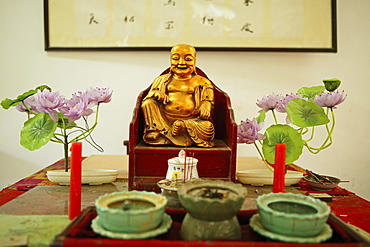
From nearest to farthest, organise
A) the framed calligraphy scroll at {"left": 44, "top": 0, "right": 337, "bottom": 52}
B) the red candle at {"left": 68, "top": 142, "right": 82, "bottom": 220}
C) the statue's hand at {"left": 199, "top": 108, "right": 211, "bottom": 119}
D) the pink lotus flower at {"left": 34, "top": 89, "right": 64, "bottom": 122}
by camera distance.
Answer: the red candle at {"left": 68, "top": 142, "right": 82, "bottom": 220}, the pink lotus flower at {"left": 34, "top": 89, "right": 64, "bottom": 122}, the statue's hand at {"left": 199, "top": 108, "right": 211, "bottom": 119}, the framed calligraphy scroll at {"left": 44, "top": 0, "right": 337, "bottom": 52}

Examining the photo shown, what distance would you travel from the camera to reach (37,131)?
1.09m

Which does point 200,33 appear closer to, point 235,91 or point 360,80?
point 235,91

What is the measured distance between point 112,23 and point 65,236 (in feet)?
5.75

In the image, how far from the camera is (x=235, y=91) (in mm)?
2176

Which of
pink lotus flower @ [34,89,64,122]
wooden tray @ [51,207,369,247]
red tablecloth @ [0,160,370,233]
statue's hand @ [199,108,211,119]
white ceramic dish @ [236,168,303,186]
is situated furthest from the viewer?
statue's hand @ [199,108,211,119]

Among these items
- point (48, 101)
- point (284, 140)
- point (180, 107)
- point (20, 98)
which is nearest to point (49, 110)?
point (48, 101)

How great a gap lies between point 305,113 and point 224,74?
3.65ft

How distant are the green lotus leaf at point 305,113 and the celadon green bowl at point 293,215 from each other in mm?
477

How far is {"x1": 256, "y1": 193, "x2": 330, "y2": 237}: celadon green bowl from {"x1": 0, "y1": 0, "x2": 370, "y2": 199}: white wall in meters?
1.57

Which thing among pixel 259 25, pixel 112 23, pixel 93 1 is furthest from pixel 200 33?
pixel 93 1

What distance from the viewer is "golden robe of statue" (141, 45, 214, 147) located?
1.18 m

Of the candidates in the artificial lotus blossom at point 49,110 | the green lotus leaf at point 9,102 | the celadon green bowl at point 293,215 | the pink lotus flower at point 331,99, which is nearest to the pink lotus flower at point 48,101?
the artificial lotus blossom at point 49,110

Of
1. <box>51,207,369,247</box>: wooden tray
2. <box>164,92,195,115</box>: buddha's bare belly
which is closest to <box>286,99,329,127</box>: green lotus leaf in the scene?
<box>164,92,195,115</box>: buddha's bare belly

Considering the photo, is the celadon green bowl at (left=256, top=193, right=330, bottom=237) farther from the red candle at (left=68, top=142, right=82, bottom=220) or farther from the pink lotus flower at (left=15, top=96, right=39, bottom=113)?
the pink lotus flower at (left=15, top=96, right=39, bottom=113)
